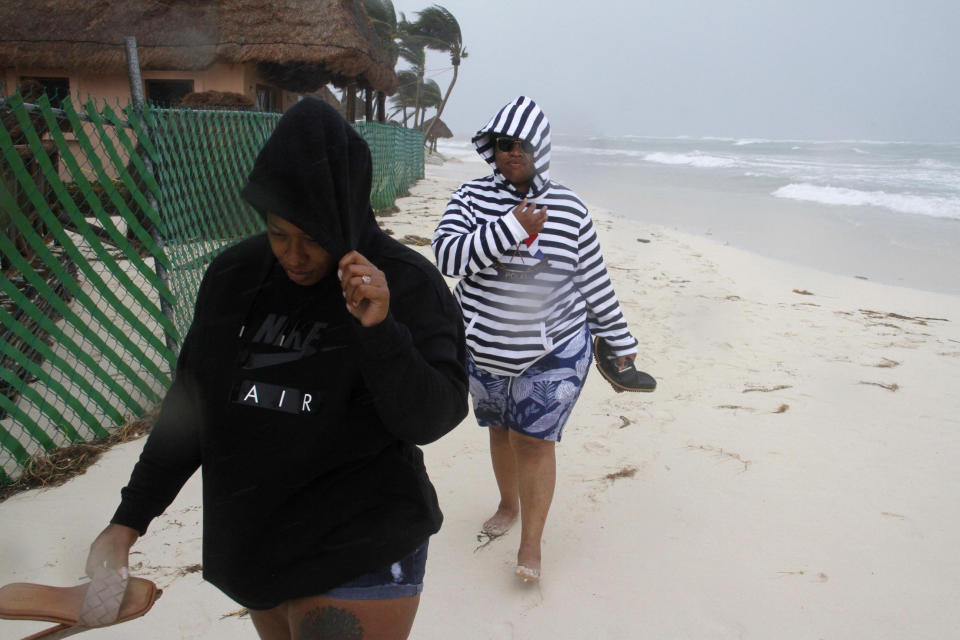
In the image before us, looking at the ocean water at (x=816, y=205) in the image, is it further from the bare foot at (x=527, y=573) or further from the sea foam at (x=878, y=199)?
the bare foot at (x=527, y=573)

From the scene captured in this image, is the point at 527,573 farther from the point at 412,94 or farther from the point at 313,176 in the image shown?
the point at 412,94

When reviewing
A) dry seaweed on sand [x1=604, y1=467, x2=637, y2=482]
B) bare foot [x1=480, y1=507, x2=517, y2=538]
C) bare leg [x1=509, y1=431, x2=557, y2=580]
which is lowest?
dry seaweed on sand [x1=604, y1=467, x2=637, y2=482]

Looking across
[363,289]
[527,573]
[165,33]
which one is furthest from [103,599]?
[165,33]

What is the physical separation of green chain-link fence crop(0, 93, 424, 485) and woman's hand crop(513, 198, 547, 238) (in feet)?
7.33

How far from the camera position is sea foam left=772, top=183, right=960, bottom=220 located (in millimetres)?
17656

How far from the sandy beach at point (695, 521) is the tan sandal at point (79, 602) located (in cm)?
132

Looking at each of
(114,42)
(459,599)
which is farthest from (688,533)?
(114,42)

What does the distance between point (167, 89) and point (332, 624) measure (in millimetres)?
13823

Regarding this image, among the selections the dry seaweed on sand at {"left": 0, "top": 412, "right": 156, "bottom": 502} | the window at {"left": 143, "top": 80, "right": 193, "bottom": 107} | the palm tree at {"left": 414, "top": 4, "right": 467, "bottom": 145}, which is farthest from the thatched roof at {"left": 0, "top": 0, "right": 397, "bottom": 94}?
the palm tree at {"left": 414, "top": 4, "right": 467, "bottom": 145}

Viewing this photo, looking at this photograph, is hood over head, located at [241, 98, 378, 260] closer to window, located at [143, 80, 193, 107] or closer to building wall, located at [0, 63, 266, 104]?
building wall, located at [0, 63, 266, 104]

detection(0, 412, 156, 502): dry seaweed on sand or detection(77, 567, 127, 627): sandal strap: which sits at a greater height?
detection(77, 567, 127, 627): sandal strap

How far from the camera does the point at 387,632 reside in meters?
1.39

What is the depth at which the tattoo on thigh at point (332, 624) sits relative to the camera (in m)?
1.34

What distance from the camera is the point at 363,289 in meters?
1.12
